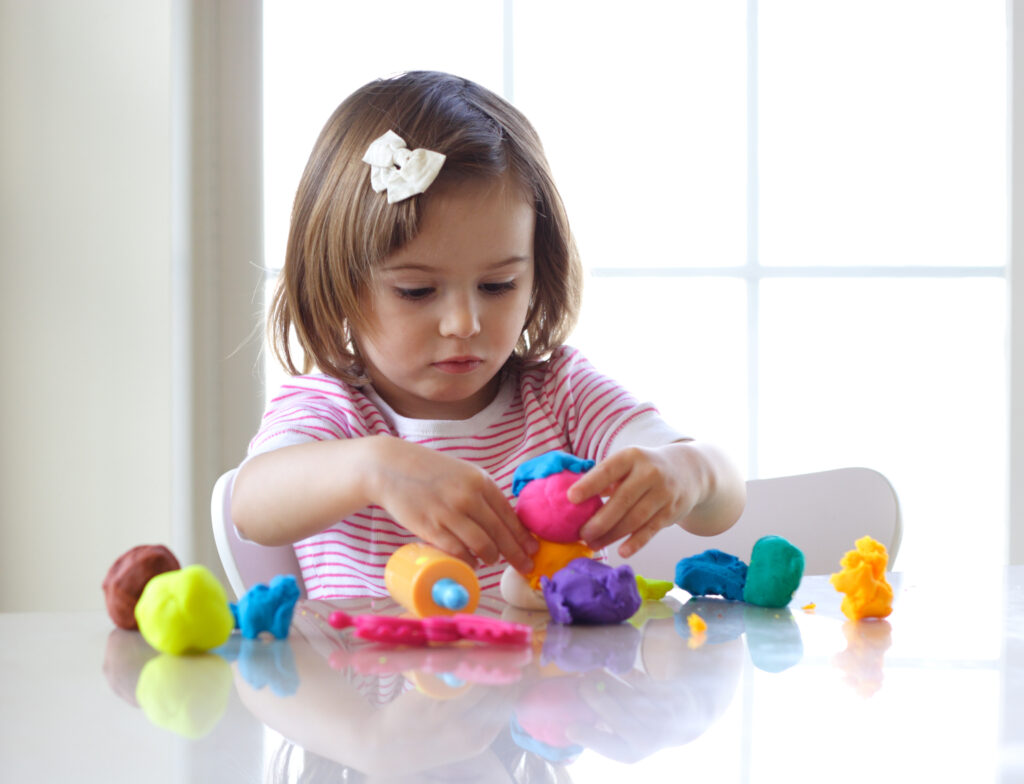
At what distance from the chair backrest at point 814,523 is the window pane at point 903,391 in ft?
2.35

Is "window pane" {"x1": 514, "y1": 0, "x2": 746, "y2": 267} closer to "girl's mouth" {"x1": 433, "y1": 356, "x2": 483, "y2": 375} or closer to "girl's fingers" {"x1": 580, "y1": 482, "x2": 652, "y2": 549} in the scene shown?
"girl's mouth" {"x1": 433, "y1": 356, "x2": 483, "y2": 375}

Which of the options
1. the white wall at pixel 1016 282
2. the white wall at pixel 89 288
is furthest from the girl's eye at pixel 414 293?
the white wall at pixel 1016 282

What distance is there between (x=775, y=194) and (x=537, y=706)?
56.5 inches

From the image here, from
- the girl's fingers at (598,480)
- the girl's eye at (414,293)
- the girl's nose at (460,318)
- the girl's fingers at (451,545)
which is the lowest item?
the girl's fingers at (451,545)

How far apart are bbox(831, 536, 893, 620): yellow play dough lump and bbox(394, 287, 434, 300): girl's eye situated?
0.36 meters

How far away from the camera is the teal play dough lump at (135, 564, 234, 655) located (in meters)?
0.42

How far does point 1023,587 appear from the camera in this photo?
0.66 metres

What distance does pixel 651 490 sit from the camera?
0.58 m

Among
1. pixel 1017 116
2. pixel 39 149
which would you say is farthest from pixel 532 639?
pixel 1017 116

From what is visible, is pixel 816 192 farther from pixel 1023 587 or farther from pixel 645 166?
pixel 1023 587

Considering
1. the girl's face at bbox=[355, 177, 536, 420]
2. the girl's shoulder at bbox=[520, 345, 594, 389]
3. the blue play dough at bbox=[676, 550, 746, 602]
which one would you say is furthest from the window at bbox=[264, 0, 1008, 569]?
the blue play dough at bbox=[676, 550, 746, 602]

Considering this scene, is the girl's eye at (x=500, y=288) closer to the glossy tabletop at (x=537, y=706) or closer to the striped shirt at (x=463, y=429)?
the striped shirt at (x=463, y=429)

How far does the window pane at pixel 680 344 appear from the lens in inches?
65.2

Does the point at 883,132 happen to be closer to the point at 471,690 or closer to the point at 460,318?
the point at 460,318
